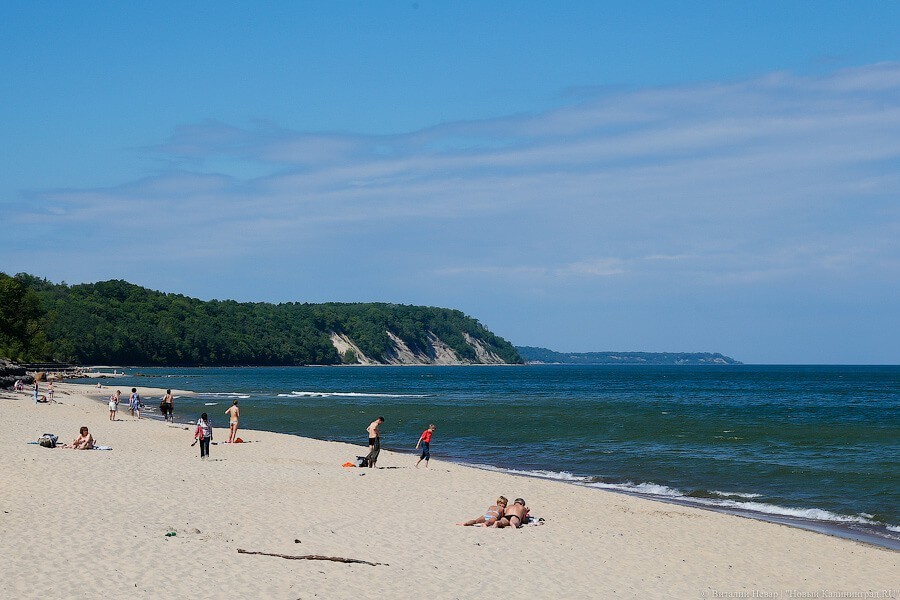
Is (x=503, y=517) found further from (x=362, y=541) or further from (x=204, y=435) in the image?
(x=204, y=435)

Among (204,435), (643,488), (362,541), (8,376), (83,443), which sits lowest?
(643,488)

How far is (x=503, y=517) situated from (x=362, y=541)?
327cm

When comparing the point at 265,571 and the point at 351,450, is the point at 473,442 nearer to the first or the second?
the point at 351,450

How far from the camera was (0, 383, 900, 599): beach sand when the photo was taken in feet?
36.4

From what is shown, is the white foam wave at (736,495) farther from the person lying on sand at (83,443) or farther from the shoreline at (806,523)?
the person lying on sand at (83,443)

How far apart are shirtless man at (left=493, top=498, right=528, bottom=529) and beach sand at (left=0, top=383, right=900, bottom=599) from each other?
11.9 inches

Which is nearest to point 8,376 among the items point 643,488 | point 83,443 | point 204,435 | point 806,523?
point 83,443

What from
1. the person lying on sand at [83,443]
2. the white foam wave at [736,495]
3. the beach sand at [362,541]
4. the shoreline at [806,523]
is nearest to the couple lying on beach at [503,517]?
the beach sand at [362,541]

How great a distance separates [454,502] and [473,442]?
18114 mm

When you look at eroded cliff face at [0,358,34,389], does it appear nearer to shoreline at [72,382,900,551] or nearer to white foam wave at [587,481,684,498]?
shoreline at [72,382,900,551]

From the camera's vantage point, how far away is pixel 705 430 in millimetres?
43312

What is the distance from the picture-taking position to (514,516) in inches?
625

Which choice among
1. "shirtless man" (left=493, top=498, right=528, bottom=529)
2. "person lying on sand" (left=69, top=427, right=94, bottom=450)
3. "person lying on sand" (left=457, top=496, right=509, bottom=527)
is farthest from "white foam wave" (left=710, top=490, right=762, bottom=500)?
"person lying on sand" (left=69, top=427, right=94, bottom=450)

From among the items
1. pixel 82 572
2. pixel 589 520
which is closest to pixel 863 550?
pixel 589 520
